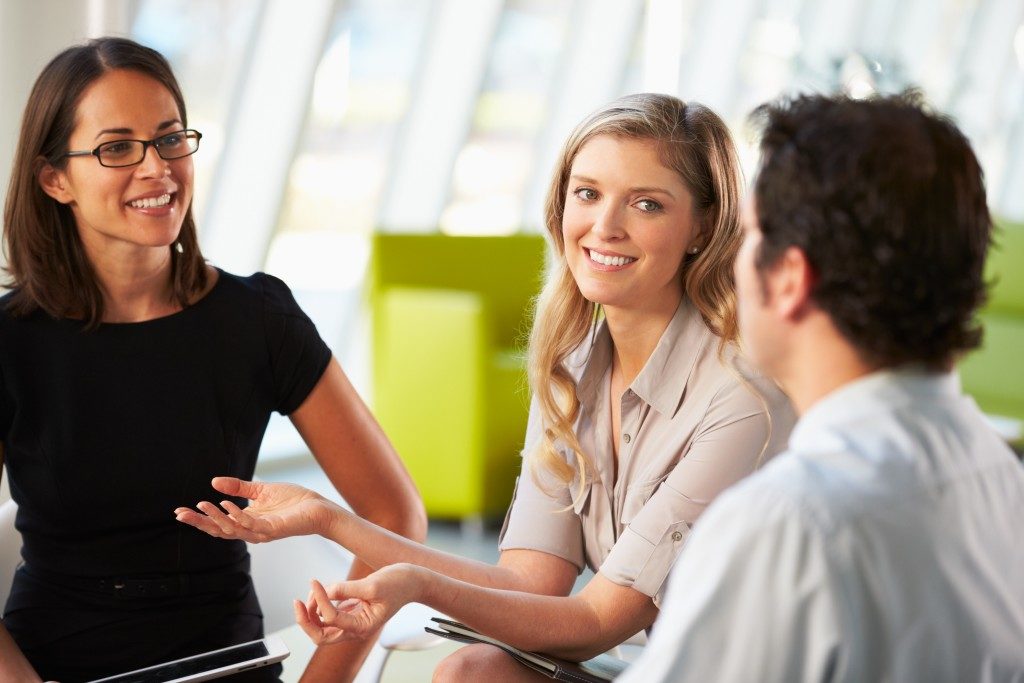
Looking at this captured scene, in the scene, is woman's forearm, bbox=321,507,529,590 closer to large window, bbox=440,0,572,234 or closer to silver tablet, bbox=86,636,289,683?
silver tablet, bbox=86,636,289,683

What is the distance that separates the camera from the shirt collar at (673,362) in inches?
71.7

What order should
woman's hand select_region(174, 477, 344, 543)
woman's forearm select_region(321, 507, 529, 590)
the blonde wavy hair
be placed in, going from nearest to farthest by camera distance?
woman's hand select_region(174, 477, 344, 543) < woman's forearm select_region(321, 507, 529, 590) < the blonde wavy hair

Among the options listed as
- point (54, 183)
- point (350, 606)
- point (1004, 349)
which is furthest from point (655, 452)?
point (1004, 349)

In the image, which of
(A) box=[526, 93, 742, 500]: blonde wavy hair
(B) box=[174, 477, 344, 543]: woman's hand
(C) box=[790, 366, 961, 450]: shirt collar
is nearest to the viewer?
(C) box=[790, 366, 961, 450]: shirt collar

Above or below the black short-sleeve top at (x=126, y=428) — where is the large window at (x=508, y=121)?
above

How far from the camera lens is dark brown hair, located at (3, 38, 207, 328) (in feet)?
6.20

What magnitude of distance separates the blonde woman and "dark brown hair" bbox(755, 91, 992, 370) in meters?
0.67

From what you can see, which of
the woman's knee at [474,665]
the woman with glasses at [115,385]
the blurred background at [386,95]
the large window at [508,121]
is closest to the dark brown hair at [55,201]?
the woman with glasses at [115,385]

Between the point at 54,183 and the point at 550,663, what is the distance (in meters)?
1.11

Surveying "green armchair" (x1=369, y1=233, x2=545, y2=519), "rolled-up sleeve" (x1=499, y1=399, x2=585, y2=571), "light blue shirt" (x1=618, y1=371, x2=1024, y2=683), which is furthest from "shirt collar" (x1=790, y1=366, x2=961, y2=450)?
"green armchair" (x1=369, y1=233, x2=545, y2=519)

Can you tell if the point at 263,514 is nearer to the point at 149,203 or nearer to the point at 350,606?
the point at 350,606

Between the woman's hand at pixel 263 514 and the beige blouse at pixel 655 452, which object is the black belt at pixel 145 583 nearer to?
the woman's hand at pixel 263 514

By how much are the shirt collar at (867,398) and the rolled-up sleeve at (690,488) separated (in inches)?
24.5

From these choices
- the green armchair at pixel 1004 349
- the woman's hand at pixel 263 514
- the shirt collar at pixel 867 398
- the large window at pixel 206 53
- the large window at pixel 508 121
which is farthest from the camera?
the large window at pixel 508 121
